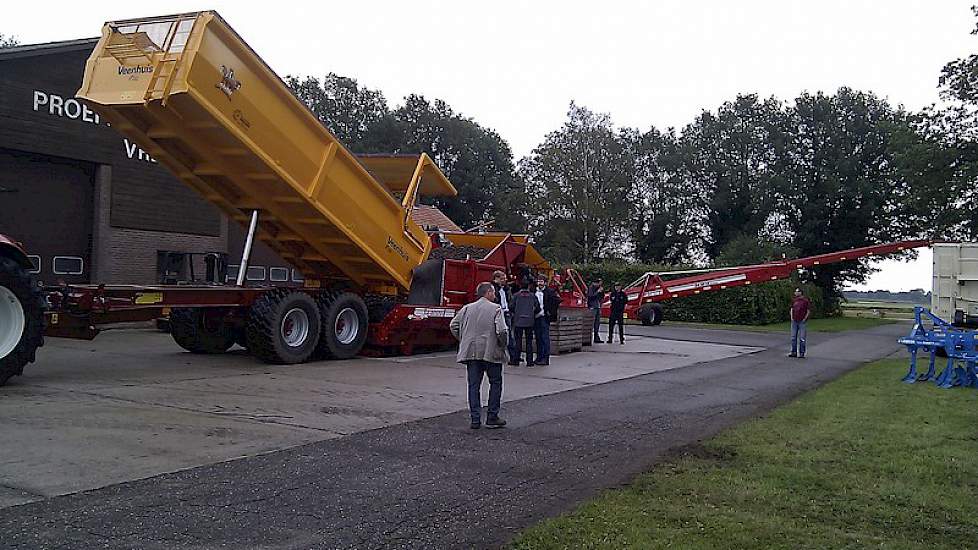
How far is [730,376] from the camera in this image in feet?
49.5

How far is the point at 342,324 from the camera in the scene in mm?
15242

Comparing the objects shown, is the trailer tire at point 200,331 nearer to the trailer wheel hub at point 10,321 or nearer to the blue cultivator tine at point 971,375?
the trailer wheel hub at point 10,321

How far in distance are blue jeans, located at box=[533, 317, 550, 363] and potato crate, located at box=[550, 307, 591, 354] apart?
7.00 ft

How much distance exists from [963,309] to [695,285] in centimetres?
1097

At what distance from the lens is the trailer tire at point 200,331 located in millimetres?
15117

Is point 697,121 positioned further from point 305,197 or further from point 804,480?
point 804,480

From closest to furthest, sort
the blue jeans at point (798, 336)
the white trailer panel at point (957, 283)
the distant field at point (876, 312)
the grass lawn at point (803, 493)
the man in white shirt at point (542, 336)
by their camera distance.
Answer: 1. the grass lawn at point (803, 493)
2. the man in white shirt at point (542, 336)
3. the white trailer panel at point (957, 283)
4. the blue jeans at point (798, 336)
5. the distant field at point (876, 312)

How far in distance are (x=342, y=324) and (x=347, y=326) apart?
0.15 m

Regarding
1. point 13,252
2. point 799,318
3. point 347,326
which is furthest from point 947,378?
point 13,252

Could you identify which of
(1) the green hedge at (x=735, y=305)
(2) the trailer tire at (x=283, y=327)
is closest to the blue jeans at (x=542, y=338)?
(2) the trailer tire at (x=283, y=327)

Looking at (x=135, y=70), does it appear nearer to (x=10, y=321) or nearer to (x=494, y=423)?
(x=10, y=321)

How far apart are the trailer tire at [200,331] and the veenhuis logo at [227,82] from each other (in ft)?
15.3

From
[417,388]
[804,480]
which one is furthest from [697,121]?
[804,480]

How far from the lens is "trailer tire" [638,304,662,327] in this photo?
31.5m
